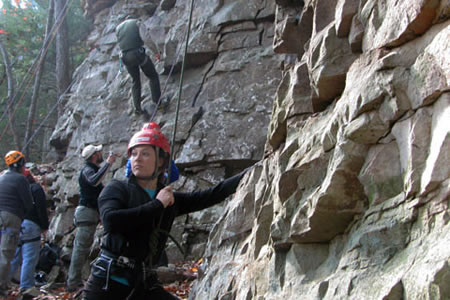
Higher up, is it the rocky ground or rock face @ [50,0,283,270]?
rock face @ [50,0,283,270]

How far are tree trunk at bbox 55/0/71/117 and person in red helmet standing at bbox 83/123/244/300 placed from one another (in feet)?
52.1

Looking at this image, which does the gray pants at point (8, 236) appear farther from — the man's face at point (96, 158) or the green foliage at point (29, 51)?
the green foliage at point (29, 51)

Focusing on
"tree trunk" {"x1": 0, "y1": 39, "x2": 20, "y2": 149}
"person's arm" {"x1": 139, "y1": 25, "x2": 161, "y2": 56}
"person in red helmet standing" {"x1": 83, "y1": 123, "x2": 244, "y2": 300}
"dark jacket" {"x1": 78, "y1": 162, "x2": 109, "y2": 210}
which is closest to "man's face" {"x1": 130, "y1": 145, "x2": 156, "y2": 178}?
"person in red helmet standing" {"x1": 83, "y1": 123, "x2": 244, "y2": 300}

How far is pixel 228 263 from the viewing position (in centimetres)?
461

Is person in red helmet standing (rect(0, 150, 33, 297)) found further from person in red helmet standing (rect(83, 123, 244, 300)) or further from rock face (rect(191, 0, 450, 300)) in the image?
rock face (rect(191, 0, 450, 300))

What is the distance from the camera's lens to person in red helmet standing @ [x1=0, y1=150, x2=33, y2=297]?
7.84 m

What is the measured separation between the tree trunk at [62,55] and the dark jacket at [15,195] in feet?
38.2

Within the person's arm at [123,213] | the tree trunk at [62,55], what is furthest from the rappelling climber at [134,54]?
the tree trunk at [62,55]

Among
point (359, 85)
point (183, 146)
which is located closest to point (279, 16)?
point (359, 85)

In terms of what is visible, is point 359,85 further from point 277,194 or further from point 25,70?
point 25,70

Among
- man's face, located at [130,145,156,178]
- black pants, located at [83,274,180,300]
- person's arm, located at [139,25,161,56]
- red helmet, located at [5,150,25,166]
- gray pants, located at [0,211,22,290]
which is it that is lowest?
black pants, located at [83,274,180,300]

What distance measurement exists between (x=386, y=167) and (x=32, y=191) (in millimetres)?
7385

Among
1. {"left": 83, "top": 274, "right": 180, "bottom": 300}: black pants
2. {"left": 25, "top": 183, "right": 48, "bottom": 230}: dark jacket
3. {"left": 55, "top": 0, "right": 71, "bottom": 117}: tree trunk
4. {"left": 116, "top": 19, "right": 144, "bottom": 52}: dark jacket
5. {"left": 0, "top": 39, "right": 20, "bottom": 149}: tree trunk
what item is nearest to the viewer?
{"left": 83, "top": 274, "right": 180, "bottom": 300}: black pants

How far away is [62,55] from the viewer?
1948cm
